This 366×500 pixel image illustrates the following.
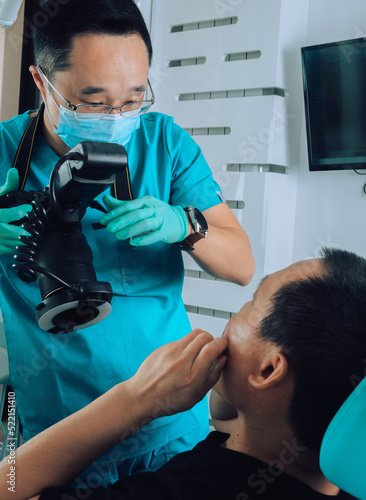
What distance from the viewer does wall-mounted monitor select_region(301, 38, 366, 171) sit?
1.95 meters

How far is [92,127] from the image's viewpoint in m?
1.22

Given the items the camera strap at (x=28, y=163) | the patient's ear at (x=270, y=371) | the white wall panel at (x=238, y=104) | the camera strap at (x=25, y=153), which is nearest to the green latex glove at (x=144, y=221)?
the camera strap at (x=28, y=163)

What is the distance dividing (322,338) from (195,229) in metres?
0.43

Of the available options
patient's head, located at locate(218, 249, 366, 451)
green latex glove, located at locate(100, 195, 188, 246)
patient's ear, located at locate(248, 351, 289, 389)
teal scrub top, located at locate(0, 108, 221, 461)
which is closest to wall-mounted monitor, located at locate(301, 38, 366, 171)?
teal scrub top, located at locate(0, 108, 221, 461)

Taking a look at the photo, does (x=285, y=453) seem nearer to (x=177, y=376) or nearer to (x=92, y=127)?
(x=177, y=376)

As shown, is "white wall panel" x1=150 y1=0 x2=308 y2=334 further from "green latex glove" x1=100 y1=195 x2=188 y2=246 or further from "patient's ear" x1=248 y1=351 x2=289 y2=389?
"patient's ear" x1=248 y1=351 x2=289 y2=389

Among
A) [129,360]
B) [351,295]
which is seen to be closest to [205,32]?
[129,360]

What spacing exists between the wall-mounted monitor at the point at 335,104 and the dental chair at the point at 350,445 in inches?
59.1

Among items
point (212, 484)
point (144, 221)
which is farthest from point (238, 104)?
point (212, 484)

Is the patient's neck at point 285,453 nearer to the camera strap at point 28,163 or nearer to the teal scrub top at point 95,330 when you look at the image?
the teal scrub top at point 95,330

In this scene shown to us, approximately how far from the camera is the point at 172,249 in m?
1.30

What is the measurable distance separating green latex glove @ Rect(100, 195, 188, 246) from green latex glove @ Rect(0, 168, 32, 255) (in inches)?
6.2

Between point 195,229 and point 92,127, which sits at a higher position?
point 92,127

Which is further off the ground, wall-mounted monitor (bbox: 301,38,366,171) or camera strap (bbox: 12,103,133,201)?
wall-mounted monitor (bbox: 301,38,366,171)
